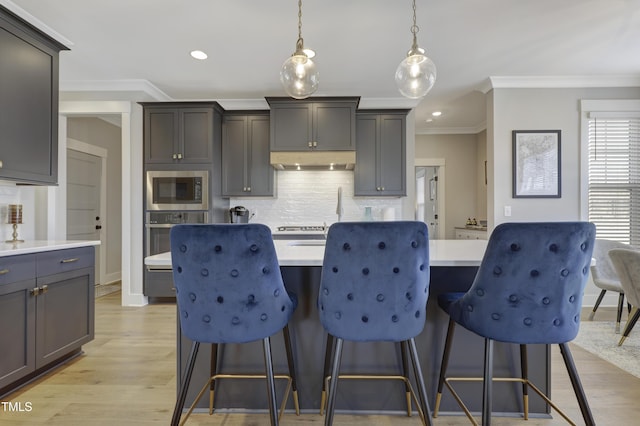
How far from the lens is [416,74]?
1886mm

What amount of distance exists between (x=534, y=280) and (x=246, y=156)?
11.8 ft

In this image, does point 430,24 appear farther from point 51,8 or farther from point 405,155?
point 51,8

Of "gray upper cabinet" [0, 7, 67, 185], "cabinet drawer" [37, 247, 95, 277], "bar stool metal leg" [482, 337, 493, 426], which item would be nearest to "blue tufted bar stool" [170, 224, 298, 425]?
"bar stool metal leg" [482, 337, 493, 426]

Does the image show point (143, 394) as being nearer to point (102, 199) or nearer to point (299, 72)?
point (299, 72)

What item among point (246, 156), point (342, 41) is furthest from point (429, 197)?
point (342, 41)

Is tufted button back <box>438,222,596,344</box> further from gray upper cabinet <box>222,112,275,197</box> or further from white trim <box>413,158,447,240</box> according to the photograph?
white trim <box>413,158,447,240</box>

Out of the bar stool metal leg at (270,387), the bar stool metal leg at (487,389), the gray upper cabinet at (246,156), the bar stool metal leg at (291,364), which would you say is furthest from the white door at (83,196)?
the bar stool metal leg at (487,389)

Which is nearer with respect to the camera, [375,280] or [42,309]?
[375,280]

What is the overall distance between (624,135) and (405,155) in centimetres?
244

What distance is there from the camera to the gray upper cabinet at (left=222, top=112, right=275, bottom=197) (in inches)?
165

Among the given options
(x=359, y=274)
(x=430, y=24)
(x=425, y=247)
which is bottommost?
(x=359, y=274)

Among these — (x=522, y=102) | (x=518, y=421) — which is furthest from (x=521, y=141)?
(x=518, y=421)

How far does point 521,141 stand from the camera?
12.2ft

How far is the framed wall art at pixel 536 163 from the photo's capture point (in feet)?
12.1
